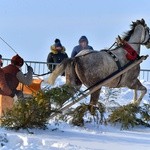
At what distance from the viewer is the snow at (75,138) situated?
24.1 ft

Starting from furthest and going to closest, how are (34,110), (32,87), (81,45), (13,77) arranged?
(81,45), (32,87), (13,77), (34,110)

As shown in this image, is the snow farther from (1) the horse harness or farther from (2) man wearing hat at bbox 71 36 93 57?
(2) man wearing hat at bbox 71 36 93 57

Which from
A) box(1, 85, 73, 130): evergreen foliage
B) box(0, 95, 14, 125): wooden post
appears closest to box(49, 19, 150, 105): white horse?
box(0, 95, 14, 125): wooden post

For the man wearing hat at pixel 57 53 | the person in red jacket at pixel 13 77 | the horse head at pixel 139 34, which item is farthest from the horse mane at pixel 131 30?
the man wearing hat at pixel 57 53

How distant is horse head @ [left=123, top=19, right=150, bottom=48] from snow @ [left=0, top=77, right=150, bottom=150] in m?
3.74

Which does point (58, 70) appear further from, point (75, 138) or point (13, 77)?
point (75, 138)

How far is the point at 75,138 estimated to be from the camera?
8.09 m

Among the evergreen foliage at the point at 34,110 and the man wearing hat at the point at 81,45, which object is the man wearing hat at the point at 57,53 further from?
the evergreen foliage at the point at 34,110

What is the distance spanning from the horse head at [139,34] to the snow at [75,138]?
3735 millimetres

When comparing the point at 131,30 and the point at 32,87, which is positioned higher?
the point at 131,30

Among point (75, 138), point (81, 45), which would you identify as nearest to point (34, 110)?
point (75, 138)

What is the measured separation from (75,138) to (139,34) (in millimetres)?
5619

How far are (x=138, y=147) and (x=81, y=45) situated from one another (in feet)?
25.8

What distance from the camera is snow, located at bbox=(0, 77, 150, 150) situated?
7.33 meters
